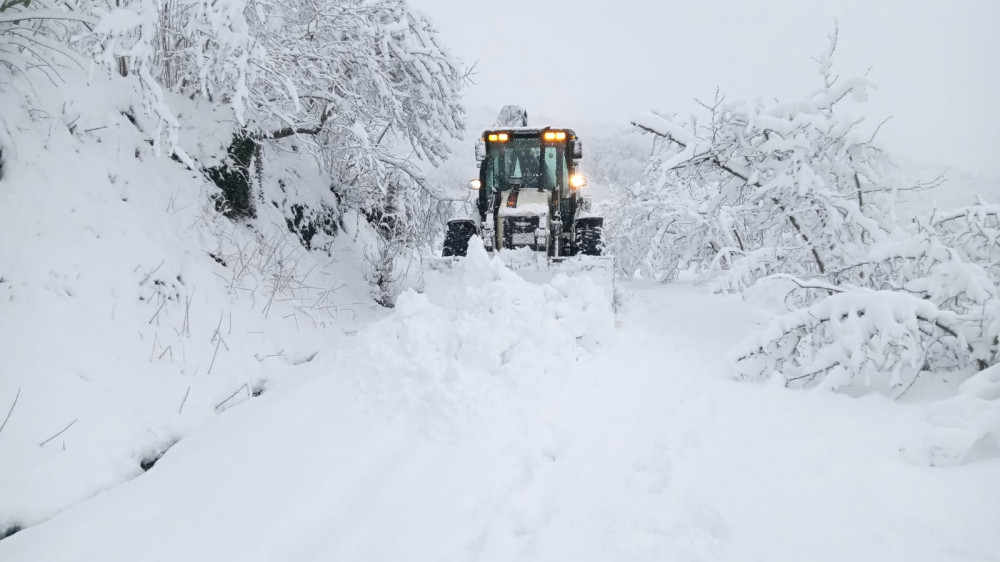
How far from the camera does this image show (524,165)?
7965 millimetres

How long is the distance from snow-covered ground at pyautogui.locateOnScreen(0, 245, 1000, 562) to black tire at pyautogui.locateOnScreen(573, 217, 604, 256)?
10.2 feet

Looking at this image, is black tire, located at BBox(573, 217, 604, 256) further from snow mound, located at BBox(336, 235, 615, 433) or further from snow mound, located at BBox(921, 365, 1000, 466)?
snow mound, located at BBox(921, 365, 1000, 466)

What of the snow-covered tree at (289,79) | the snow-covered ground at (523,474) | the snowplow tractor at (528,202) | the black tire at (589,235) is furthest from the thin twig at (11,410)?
the black tire at (589,235)

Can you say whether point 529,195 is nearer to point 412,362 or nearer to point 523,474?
point 412,362

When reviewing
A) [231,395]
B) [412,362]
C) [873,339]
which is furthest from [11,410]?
[873,339]

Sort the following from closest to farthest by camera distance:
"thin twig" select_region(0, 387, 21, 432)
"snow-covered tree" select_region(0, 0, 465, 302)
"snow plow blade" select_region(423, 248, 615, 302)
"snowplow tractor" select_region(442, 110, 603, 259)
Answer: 1. "thin twig" select_region(0, 387, 21, 432)
2. "snow-covered tree" select_region(0, 0, 465, 302)
3. "snow plow blade" select_region(423, 248, 615, 302)
4. "snowplow tractor" select_region(442, 110, 603, 259)

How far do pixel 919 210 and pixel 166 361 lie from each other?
6.55 metres

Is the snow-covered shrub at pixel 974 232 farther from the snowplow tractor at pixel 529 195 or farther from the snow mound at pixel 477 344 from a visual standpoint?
the snowplow tractor at pixel 529 195

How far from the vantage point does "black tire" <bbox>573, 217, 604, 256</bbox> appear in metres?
7.59

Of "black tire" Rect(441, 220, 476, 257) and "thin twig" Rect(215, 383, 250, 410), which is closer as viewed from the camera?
"thin twig" Rect(215, 383, 250, 410)

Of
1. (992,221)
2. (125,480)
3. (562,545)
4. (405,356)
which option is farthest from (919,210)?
(125,480)

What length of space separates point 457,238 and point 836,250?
488 centimetres

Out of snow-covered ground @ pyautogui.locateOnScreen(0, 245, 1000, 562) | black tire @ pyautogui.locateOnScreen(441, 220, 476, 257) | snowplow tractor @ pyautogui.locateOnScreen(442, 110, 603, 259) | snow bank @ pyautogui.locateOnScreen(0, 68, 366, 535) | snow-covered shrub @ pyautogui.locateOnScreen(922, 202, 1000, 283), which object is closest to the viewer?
snow-covered ground @ pyautogui.locateOnScreen(0, 245, 1000, 562)

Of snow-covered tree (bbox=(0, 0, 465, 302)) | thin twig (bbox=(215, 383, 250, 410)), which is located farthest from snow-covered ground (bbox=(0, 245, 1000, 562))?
snow-covered tree (bbox=(0, 0, 465, 302))
